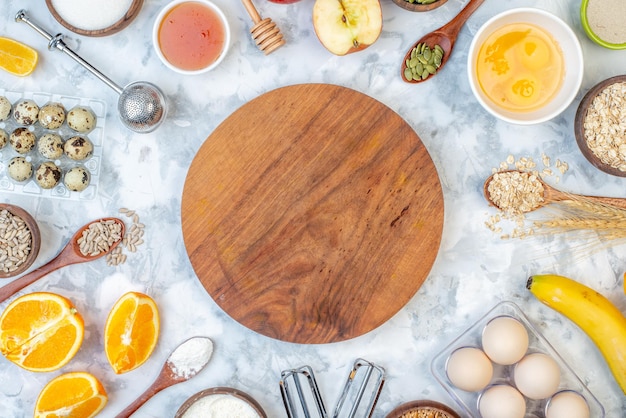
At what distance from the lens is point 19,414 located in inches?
56.8

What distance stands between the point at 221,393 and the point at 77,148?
623 millimetres

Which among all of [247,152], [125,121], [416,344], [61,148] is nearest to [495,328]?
[416,344]

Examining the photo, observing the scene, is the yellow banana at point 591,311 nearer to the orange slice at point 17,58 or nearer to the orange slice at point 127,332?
the orange slice at point 127,332

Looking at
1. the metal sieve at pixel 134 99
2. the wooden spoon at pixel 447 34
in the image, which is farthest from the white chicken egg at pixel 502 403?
the metal sieve at pixel 134 99

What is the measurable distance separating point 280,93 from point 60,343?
72cm

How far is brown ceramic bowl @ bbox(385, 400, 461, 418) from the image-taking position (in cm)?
138

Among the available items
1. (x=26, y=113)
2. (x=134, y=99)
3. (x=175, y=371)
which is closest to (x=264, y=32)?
(x=134, y=99)

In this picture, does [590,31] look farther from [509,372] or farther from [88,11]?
[88,11]

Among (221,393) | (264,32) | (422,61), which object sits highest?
(264,32)

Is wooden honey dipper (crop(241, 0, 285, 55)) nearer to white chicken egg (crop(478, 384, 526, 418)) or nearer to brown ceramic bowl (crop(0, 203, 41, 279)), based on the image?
brown ceramic bowl (crop(0, 203, 41, 279))

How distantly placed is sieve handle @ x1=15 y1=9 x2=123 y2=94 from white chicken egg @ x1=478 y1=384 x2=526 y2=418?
104 centimetres

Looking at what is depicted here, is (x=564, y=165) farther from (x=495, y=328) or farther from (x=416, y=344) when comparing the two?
(x=416, y=344)

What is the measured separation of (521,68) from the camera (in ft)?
4.53

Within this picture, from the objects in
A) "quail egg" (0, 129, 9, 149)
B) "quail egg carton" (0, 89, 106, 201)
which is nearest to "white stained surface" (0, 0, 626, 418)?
"quail egg carton" (0, 89, 106, 201)
